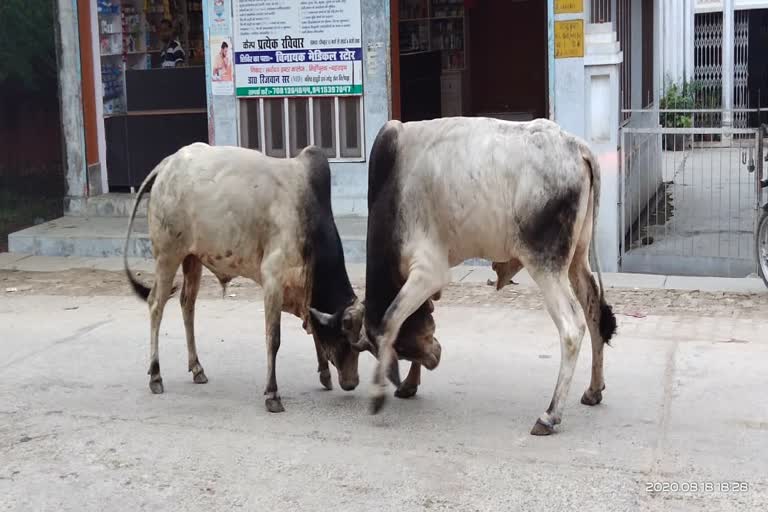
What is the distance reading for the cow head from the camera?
6.06 m

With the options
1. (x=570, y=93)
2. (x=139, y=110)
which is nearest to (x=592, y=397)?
(x=570, y=93)

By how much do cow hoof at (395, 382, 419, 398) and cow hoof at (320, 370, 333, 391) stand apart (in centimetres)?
44

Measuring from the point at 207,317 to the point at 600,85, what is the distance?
393cm

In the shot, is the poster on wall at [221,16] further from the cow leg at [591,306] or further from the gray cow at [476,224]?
the cow leg at [591,306]

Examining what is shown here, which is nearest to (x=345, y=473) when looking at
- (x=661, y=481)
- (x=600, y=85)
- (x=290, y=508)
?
(x=290, y=508)

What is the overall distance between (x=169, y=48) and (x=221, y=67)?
1.86 meters

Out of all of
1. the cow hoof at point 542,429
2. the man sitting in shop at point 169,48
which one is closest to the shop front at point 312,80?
the man sitting in shop at point 169,48

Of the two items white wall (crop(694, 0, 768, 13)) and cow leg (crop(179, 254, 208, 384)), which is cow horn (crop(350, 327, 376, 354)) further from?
white wall (crop(694, 0, 768, 13))

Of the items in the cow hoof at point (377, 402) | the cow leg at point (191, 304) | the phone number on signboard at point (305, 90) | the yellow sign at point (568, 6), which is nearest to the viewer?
the cow hoof at point (377, 402)

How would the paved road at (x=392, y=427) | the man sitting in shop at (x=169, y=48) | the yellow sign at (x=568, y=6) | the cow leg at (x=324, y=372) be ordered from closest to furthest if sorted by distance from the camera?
1. the paved road at (x=392, y=427)
2. the cow leg at (x=324, y=372)
3. the yellow sign at (x=568, y=6)
4. the man sitting in shop at (x=169, y=48)

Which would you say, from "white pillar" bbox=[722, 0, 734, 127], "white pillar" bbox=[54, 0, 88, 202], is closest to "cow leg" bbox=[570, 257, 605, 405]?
"white pillar" bbox=[54, 0, 88, 202]

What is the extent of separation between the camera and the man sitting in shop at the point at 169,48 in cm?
1265
